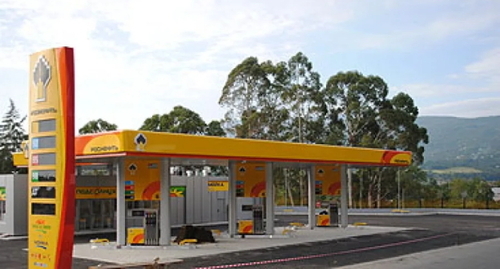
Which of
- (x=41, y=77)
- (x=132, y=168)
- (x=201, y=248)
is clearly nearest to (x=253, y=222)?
(x=201, y=248)

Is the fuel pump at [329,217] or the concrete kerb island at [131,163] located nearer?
the concrete kerb island at [131,163]

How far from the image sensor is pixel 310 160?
27828 millimetres

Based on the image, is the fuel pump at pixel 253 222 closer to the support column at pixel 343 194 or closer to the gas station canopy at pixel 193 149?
the gas station canopy at pixel 193 149

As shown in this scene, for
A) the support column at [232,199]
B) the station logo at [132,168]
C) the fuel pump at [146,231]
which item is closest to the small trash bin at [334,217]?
the support column at [232,199]

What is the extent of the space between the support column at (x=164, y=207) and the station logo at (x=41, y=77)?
38.5 ft

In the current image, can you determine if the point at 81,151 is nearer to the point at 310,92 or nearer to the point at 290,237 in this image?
the point at 290,237

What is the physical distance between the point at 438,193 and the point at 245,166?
159 ft

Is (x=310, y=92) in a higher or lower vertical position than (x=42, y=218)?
higher

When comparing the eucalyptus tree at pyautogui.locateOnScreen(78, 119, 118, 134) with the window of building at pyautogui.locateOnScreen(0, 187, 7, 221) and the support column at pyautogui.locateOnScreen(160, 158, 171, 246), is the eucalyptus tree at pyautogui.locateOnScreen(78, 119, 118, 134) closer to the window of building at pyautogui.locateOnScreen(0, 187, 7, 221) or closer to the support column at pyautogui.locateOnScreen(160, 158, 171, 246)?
the window of building at pyautogui.locateOnScreen(0, 187, 7, 221)

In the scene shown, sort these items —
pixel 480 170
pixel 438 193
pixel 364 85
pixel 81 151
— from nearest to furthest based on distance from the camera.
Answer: pixel 81 151 < pixel 364 85 < pixel 438 193 < pixel 480 170

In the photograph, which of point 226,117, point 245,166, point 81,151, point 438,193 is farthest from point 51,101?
point 438,193

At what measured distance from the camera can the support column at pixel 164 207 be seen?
23.1 meters

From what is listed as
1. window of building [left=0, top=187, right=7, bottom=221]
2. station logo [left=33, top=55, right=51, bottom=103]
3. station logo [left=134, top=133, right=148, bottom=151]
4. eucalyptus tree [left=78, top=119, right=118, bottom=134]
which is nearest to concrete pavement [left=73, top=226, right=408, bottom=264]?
station logo [left=134, top=133, right=148, bottom=151]

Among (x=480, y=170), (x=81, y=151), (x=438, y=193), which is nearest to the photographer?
(x=81, y=151)
